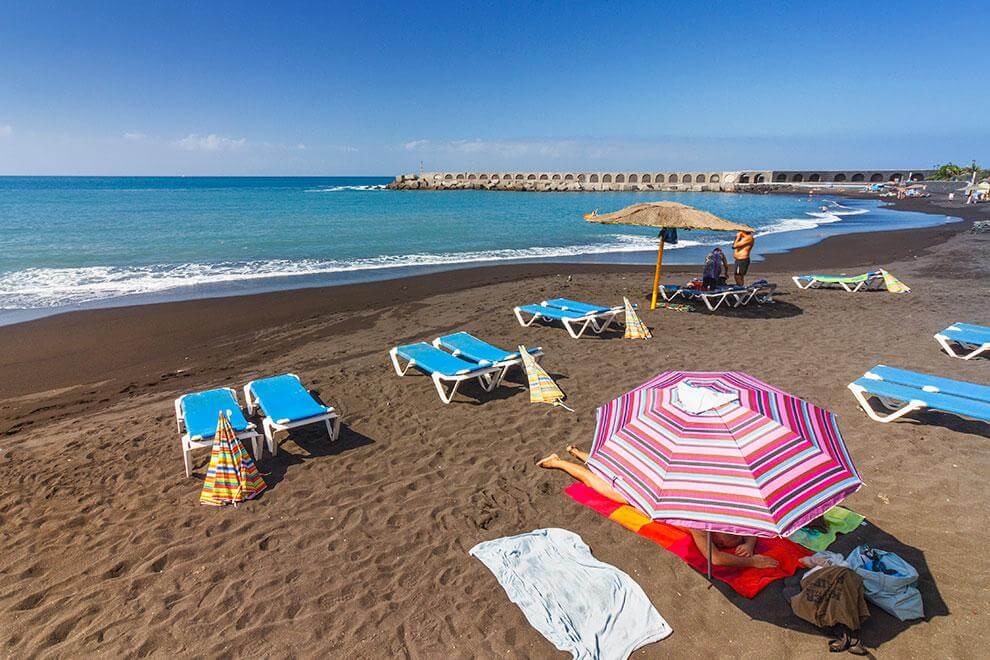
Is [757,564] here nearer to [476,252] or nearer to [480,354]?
[480,354]

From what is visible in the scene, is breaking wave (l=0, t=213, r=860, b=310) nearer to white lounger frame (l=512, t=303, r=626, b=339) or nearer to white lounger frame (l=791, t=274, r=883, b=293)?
white lounger frame (l=791, t=274, r=883, b=293)

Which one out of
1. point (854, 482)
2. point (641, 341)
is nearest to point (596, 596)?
point (854, 482)

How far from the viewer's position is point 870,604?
11.4 ft

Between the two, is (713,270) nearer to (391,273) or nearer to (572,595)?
(572,595)

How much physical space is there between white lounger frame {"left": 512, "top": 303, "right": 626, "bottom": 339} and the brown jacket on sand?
6.74m

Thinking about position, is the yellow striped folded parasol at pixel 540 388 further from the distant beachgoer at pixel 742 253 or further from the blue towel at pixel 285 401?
the distant beachgoer at pixel 742 253

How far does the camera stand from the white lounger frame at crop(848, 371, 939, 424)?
5.87m

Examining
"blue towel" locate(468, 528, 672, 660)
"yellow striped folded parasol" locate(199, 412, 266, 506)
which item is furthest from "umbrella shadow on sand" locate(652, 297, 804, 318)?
"yellow striped folded parasol" locate(199, 412, 266, 506)

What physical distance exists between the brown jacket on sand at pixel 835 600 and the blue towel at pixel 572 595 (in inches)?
38.2

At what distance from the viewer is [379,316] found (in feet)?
40.9

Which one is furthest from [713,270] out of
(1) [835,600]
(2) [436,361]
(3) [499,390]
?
(1) [835,600]

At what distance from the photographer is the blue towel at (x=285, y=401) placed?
19.0 ft

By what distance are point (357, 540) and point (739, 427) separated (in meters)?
3.25

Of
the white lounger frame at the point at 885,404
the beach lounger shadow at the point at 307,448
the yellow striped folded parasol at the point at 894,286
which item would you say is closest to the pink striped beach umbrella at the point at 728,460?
the beach lounger shadow at the point at 307,448
